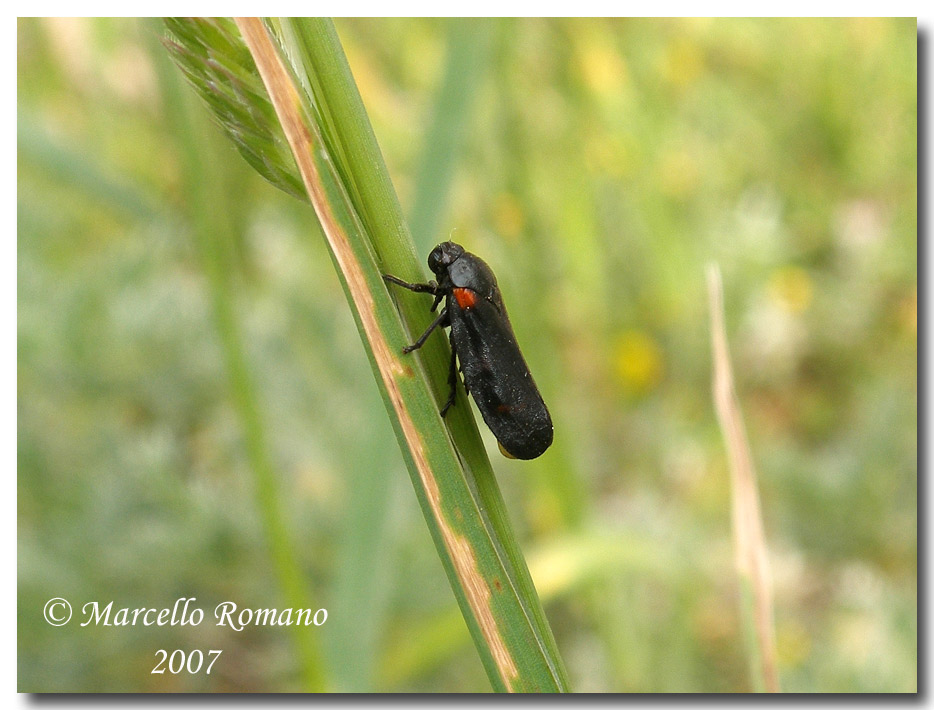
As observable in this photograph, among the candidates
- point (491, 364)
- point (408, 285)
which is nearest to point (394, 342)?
point (408, 285)

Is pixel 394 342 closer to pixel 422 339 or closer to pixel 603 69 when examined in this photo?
pixel 422 339

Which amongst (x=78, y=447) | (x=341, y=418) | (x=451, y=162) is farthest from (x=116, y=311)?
(x=451, y=162)

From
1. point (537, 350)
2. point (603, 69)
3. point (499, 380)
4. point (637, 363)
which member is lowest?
point (637, 363)

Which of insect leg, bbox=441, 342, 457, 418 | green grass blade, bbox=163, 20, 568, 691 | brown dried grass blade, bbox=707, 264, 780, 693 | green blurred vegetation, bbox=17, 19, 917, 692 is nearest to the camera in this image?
green grass blade, bbox=163, 20, 568, 691

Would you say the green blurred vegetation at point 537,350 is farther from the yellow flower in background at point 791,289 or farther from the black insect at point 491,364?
the black insect at point 491,364

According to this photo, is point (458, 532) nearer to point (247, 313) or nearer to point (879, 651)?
point (879, 651)

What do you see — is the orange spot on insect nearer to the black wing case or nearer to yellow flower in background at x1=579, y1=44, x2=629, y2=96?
the black wing case

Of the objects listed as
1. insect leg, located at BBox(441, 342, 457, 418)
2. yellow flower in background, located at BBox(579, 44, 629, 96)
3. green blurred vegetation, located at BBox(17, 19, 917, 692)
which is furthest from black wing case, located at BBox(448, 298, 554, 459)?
yellow flower in background, located at BBox(579, 44, 629, 96)
